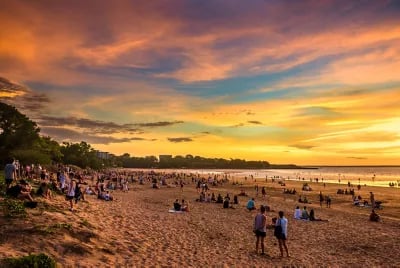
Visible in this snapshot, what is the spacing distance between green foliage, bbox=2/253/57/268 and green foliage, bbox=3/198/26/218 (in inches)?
204

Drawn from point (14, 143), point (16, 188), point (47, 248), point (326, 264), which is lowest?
point (326, 264)

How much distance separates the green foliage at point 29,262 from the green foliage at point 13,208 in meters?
5.17

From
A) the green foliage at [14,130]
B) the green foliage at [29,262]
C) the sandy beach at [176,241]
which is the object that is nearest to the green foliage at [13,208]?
the sandy beach at [176,241]

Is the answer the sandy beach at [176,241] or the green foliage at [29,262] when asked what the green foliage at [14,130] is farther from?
the green foliage at [29,262]

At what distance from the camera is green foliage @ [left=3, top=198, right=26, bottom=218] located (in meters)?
14.9

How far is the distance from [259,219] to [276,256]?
6.72 ft

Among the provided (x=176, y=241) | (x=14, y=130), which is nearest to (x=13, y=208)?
(x=176, y=241)

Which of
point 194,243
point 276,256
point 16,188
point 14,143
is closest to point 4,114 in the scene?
point 14,143

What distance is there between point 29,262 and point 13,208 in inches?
261

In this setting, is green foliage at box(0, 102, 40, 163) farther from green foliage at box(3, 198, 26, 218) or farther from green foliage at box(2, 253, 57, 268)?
green foliage at box(2, 253, 57, 268)

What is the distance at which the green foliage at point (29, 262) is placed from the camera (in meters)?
10.0

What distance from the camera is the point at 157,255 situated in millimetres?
15211

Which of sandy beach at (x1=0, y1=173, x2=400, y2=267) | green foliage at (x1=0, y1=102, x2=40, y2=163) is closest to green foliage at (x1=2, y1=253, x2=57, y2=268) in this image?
sandy beach at (x1=0, y1=173, x2=400, y2=267)

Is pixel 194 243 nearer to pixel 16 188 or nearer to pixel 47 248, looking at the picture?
pixel 47 248
